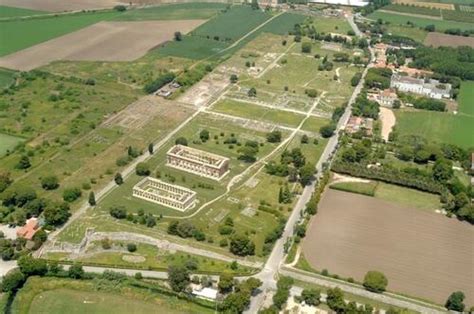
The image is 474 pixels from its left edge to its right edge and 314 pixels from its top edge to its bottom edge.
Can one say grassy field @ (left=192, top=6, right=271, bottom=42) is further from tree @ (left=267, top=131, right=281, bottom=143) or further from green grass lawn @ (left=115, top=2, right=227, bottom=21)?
tree @ (left=267, top=131, right=281, bottom=143)

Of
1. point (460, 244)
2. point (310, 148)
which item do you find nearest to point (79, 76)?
point (310, 148)

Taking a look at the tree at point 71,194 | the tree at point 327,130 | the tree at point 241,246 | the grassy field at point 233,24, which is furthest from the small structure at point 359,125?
the grassy field at point 233,24

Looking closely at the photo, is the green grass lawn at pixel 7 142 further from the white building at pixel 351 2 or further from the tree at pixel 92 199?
the white building at pixel 351 2

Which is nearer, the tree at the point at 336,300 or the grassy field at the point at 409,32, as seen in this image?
the tree at the point at 336,300

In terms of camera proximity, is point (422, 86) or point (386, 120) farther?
point (422, 86)

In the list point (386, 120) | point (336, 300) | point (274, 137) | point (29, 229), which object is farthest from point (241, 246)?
point (386, 120)

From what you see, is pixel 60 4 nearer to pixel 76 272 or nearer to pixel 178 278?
pixel 76 272
